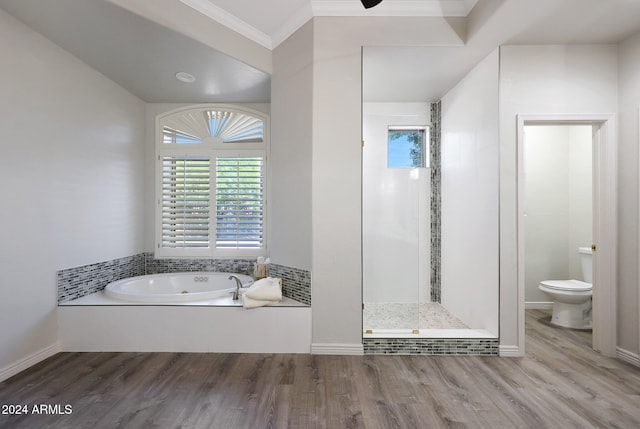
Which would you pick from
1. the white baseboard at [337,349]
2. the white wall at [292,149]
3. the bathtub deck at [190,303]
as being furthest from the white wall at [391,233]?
the bathtub deck at [190,303]

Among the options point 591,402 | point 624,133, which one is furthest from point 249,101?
point 591,402

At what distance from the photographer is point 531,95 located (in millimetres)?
2502

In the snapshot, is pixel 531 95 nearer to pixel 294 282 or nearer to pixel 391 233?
pixel 391 233

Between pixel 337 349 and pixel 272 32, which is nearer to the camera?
pixel 337 349

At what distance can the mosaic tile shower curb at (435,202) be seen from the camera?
12.0ft

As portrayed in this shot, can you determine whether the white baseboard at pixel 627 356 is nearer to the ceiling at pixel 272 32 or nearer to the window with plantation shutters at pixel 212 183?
the ceiling at pixel 272 32

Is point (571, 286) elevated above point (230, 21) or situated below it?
below

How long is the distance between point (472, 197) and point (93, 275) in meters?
3.63

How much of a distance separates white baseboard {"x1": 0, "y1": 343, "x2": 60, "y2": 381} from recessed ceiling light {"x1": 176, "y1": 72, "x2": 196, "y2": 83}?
2.53m

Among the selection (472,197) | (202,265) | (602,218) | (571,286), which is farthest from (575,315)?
(202,265)

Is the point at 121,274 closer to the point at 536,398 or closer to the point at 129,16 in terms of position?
the point at 129,16

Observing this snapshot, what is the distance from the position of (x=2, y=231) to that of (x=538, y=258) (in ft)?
16.8

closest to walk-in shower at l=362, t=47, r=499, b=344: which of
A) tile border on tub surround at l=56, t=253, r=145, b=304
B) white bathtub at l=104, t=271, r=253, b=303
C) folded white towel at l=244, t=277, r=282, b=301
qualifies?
folded white towel at l=244, t=277, r=282, b=301

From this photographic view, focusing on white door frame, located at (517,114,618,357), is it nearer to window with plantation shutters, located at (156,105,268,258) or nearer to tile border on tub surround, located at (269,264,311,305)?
tile border on tub surround, located at (269,264,311,305)
